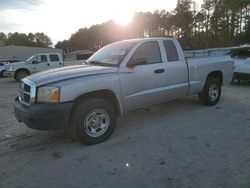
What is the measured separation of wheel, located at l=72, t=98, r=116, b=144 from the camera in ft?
12.6

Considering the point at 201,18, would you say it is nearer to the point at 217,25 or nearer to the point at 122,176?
the point at 217,25

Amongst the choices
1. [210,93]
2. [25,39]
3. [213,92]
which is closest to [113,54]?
[210,93]

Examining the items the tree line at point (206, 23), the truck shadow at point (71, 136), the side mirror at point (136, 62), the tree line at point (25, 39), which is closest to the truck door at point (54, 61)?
the truck shadow at point (71, 136)

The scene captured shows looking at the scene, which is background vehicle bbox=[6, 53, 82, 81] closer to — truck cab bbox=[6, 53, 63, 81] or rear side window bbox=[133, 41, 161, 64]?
truck cab bbox=[6, 53, 63, 81]

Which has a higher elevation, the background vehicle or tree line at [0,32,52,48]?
tree line at [0,32,52,48]

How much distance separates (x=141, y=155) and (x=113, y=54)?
2.20 metres

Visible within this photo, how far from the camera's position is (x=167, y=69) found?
504cm

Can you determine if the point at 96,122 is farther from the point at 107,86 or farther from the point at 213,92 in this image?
the point at 213,92

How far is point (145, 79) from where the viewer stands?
468 centimetres

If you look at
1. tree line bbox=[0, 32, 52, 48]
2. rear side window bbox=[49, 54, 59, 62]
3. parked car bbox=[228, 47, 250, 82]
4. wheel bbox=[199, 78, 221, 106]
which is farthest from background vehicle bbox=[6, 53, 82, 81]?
tree line bbox=[0, 32, 52, 48]

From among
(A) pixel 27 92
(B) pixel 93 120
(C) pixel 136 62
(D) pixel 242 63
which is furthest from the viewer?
(D) pixel 242 63

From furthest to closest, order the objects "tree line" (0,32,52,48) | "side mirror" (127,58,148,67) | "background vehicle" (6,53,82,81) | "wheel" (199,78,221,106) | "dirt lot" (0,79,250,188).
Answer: "tree line" (0,32,52,48), "background vehicle" (6,53,82,81), "wheel" (199,78,221,106), "side mirror" (127,58,148,67), "dirt lot" (0,79,250,188)

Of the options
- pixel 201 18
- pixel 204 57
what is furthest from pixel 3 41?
pixel 204 57

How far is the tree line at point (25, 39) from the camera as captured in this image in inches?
3709
